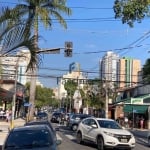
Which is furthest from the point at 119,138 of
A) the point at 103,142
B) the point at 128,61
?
the point at 128,61

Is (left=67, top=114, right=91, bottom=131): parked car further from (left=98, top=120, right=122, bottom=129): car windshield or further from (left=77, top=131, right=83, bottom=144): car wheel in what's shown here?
(left=98, top=120, right=122, bottom=129): car windshield

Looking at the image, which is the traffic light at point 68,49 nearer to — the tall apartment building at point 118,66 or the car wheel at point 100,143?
the car wheel at point 100,143

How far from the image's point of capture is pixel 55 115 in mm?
68688

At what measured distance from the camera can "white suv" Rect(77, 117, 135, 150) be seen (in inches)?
989

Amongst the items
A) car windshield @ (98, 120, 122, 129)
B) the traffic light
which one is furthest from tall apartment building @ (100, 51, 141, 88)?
car windshield @ (98, 120, 122, 129)

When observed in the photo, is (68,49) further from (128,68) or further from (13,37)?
(128,68)

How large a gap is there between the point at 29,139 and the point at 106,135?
38.0 feet

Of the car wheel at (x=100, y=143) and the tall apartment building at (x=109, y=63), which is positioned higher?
the tall apartment building at (x=109, y=63)

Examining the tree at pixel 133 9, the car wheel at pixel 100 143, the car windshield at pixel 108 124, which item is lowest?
the car wheel at pixel 100 143

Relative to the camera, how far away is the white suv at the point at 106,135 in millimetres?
25125

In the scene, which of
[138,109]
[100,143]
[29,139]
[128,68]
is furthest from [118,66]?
[29,139]

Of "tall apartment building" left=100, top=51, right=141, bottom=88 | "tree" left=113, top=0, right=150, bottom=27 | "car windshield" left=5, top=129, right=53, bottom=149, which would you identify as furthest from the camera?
"tall apartment building" left=100, top=51, right=141, bottom=88

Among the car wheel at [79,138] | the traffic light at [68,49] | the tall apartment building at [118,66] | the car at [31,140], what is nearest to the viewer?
the car at [31,140]

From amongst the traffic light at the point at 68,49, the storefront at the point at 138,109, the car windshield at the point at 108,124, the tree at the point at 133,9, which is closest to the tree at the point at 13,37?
the tree at the point at 133,9
